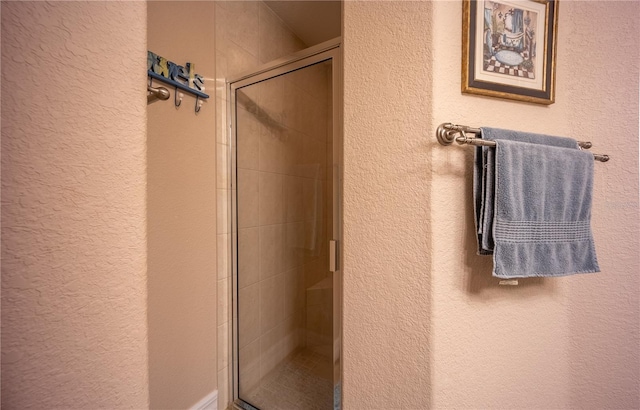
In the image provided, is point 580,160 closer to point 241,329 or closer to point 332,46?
point 332,46

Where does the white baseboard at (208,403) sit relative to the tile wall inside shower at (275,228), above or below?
below

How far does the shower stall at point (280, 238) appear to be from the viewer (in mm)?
1171

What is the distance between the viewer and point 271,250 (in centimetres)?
136

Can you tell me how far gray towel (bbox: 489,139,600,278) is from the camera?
26.6 inches

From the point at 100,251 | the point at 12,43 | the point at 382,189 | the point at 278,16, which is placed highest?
the point at 278,16

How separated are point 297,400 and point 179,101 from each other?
5.13ft

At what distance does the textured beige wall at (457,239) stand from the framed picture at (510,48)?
0.12 ft

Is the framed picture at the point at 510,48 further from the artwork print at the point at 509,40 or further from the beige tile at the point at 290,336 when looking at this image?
the beige tile at the point at 290,336

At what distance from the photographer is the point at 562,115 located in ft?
2.80

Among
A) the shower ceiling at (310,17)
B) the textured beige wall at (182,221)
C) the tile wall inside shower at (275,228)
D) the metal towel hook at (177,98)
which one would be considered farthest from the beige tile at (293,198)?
the shower ceiling at (310,17)

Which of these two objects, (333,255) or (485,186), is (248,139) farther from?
(485,186)

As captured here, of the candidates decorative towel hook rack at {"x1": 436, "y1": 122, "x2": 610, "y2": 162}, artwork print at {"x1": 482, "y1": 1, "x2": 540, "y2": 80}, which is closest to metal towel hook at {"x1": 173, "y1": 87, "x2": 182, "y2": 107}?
decorative towel hook rack at {"x1": 436, "y1": 122, "x2": 610, "y2": 162}

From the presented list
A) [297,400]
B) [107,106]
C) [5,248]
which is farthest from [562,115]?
[297,400]

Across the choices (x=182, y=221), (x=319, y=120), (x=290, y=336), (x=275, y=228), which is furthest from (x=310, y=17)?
Result: (x=290, y=336)
